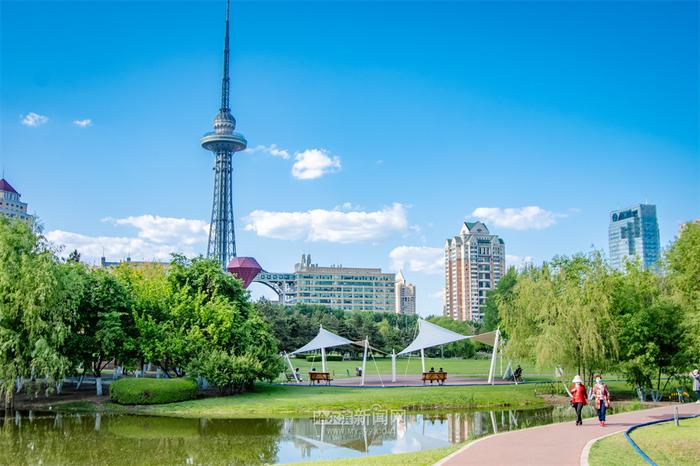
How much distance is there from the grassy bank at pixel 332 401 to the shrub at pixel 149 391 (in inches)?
14.1

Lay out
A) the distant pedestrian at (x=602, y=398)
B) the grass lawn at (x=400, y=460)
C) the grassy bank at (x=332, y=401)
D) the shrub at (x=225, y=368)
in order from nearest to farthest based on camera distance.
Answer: the grass lawn at (x=400, y=460), the distant pedestrian at (x=602, y=398), the grassy bank at (x=332, y=401), the shrub at (x=225, y=368)

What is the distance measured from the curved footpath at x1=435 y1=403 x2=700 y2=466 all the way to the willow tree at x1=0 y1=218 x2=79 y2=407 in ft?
61.6

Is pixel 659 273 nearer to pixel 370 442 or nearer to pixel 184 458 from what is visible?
pixel 370 442

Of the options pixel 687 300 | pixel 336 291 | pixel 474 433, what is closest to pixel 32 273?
pixel 474 433

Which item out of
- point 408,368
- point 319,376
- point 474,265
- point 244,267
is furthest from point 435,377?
point 474,265

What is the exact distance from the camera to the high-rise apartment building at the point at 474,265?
187875 millimetres

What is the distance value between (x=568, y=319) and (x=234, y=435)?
1505 cm

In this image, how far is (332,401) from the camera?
82.8ft

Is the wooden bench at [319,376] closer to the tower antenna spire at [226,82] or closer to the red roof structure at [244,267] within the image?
the red roof structure at [244,267]

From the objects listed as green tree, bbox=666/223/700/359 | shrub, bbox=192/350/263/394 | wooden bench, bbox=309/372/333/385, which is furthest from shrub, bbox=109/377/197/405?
green tree, bbox=666/223/700/359

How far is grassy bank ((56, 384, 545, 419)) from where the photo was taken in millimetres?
24203

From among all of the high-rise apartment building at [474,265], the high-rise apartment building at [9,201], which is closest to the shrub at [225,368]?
the high-rise apartment building at [9,201]

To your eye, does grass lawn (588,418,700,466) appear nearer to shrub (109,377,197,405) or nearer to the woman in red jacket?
the woman in red jacket

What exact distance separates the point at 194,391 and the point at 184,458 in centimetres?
1141
